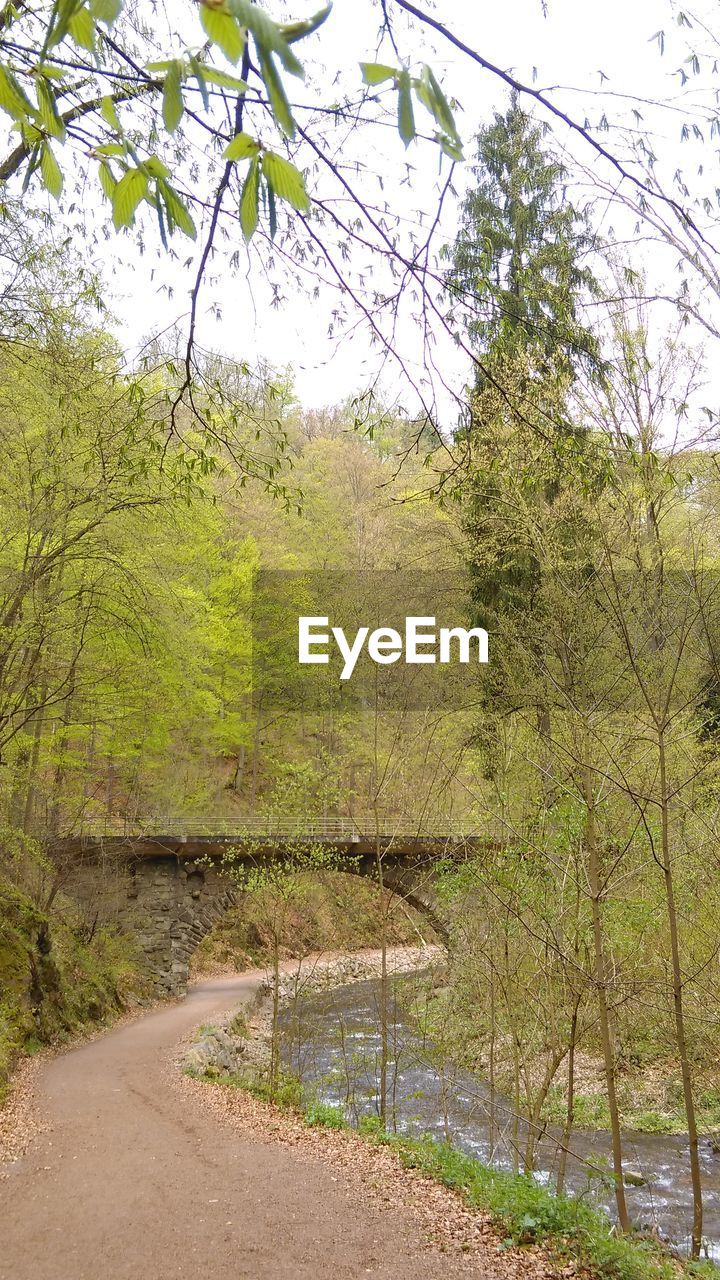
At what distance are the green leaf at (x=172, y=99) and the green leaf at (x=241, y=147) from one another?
0.11 meters

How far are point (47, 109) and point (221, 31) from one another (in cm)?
79

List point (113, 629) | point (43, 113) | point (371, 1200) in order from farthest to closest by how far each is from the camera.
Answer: point (113, 629)
point (371, 1200)
point (43, 113)

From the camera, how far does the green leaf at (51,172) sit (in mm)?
1503

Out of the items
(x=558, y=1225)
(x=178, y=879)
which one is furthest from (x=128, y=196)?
(x=178, y=879)

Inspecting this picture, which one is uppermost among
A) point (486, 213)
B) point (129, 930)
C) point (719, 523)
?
point (486, 213)

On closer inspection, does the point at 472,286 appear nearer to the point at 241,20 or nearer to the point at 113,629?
the point at 241,20

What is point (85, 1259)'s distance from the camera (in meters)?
4.83

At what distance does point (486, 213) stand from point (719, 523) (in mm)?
7552

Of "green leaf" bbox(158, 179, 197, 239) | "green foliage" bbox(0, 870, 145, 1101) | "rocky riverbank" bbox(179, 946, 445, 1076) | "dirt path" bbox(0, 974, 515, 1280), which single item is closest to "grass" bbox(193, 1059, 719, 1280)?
"dirt path" bbox(0, 974, 515, 1280)

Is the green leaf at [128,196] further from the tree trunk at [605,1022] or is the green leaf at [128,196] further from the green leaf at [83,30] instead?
the tree trunk at [605,1022]

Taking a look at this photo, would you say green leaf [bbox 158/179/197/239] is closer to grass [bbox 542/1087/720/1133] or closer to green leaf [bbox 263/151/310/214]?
green leaf [bbox 263/151/310/214]

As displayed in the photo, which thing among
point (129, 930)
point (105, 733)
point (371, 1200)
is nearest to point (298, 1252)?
point (371, 1200)

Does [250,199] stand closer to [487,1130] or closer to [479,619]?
[487,1130]

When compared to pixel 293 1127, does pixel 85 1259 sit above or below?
above
